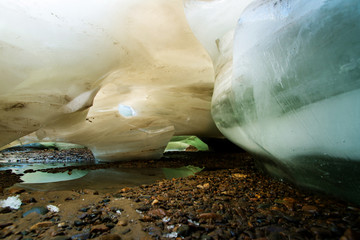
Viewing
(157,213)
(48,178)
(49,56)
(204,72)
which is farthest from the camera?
(204,72)

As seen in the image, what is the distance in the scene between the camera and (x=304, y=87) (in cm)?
132

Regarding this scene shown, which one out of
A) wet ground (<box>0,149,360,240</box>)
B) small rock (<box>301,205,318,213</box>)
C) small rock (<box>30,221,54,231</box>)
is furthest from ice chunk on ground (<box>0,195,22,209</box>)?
small rock (<box>301,205,318,213</box>)

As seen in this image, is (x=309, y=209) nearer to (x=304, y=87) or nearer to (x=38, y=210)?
(x=304, y=87)

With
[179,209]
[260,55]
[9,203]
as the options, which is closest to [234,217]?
[179,209]

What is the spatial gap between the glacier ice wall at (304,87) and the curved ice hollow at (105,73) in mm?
1546

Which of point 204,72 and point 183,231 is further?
point 204,72

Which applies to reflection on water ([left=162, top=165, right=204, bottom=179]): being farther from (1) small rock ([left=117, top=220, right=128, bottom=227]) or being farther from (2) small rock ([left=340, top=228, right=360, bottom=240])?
(2) small rock ([left=340, top=228, right=360, bottom=240])

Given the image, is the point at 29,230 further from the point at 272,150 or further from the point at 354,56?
the point at 354,56

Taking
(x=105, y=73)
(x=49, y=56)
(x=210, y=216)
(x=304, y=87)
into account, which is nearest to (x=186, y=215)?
(x=210, y=216)

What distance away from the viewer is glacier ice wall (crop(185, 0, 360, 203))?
1.11m

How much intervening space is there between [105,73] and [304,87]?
2980mm

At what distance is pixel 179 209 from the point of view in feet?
4.94

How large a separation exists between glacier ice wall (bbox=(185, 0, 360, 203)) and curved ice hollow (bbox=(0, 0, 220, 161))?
155cm

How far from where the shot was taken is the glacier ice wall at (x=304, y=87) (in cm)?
111
